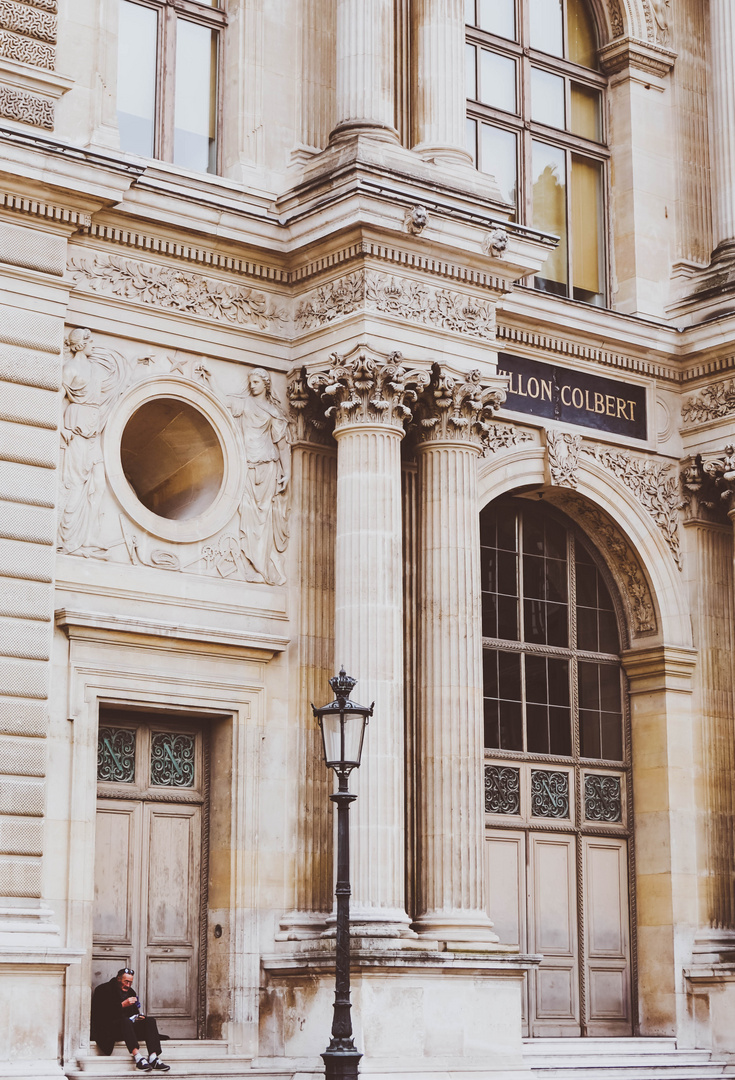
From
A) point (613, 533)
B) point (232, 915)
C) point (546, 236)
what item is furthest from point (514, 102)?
point (232, 915)

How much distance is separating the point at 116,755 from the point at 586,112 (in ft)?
38.7

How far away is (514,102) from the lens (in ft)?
78.9

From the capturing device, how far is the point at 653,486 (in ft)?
77.7

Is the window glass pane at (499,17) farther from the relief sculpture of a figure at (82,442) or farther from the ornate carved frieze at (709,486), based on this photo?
the relief sculpture of a figure at (82,442)

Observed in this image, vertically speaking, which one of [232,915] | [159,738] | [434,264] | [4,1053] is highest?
[434,264]

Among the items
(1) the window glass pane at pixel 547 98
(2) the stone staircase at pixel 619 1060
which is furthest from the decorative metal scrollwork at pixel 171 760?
(1) the window glass pane at pixel 547 98

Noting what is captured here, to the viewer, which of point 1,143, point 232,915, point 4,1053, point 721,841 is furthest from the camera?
point 721,841

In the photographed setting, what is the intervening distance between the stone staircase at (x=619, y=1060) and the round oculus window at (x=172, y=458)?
7.07 metres

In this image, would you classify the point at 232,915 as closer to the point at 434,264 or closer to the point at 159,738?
the point at 159,738

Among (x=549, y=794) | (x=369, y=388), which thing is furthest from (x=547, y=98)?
(x=549, y=794)

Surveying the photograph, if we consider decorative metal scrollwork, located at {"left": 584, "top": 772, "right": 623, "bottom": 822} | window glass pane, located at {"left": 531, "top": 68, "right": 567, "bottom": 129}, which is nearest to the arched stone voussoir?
decorative metal scrollwork, located at {"left": 584, "top": 772, "right": 623, "bottom": 822}

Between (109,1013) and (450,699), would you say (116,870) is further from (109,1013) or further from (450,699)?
(450,699)

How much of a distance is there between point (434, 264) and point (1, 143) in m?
4.94

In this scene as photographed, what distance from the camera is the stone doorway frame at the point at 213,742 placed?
17.6m
